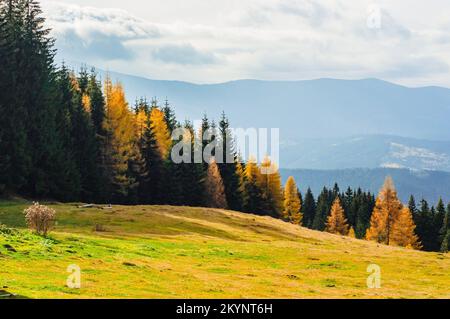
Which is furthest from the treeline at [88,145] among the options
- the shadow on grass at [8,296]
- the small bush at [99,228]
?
the shadow on grass at [8,296]

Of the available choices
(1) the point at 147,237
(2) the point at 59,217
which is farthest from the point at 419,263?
(2) the point at 59,217

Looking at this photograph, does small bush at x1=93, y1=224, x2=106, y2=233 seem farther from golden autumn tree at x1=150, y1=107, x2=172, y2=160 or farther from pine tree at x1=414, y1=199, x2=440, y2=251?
pine tree at x1=414, y1=199, x2=440, y2=251

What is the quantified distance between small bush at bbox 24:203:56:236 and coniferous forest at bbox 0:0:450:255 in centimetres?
3058

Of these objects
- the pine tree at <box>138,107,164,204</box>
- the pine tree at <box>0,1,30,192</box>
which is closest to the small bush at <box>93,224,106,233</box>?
the pine tree at <box>0,1,30,192</box>

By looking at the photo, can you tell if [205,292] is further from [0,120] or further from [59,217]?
[0,120]

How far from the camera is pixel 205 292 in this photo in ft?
81.4

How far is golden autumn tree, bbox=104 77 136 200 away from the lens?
83875 millimetres

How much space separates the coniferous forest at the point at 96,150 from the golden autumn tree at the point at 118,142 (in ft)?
0.52

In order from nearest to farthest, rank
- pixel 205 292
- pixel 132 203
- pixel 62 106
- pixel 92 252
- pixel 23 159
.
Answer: pixel 205 292
pixel 92 252
pixel 23 159
pixel 62 106
pixel 132 203

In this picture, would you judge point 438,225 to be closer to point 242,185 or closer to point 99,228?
point 242,185

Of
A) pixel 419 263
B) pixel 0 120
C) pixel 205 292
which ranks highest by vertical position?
pixel 0 120

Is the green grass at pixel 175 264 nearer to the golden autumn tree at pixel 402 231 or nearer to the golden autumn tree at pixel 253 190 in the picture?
the golden autumn tree at pixel 402 231
